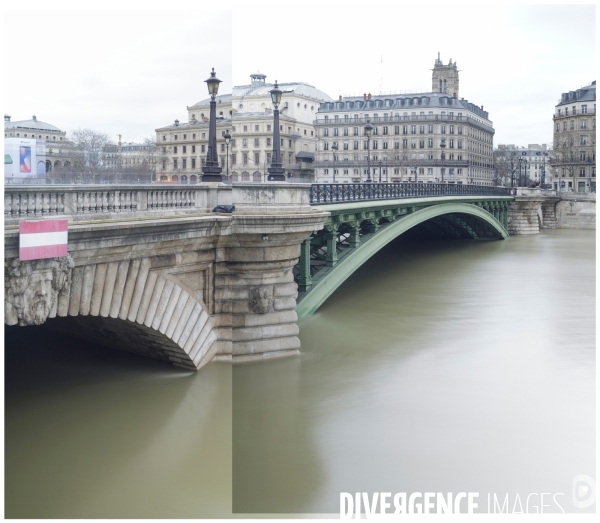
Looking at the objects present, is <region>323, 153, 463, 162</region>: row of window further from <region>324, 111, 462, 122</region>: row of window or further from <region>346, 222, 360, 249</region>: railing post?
<region>346, 222, 360, 249</region>: railing post

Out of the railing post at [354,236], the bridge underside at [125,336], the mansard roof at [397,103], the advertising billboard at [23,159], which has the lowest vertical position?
the bridge underside at [125,336]

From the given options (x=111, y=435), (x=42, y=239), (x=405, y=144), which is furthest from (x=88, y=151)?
(x=405, y=144)

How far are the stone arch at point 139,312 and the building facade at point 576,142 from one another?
83.2m

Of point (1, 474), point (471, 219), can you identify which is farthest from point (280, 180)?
point (471, 219)

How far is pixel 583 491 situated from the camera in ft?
37.1

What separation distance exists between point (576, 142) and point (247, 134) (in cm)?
6203

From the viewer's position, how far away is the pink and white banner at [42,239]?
10.4 metres

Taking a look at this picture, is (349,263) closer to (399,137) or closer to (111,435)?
(111,435)

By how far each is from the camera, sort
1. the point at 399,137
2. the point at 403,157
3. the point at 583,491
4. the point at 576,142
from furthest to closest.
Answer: the point at 399,137 < the point at 403,157 < the point at 576,142 < the point at 583,491

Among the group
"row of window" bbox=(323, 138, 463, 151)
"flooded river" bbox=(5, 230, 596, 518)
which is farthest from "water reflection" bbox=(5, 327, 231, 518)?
"row of window" bbox=(323, 138, 463, 151)

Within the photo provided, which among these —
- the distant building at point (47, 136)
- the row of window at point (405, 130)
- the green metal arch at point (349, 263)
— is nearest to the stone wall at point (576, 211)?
the row of window at point (405, 130)

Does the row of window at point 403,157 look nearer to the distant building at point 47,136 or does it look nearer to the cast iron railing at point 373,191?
the cast iron railing at point 373,191

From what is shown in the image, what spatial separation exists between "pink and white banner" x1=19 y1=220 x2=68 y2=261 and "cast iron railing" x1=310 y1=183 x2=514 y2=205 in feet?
31.3

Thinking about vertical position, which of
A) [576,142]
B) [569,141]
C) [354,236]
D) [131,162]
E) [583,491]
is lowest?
[583,491]
